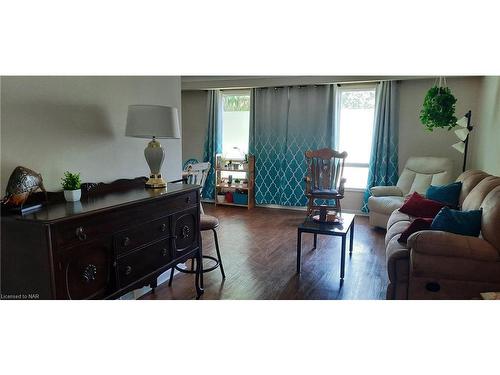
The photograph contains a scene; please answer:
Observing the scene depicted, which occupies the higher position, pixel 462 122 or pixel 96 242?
pixel 462 122

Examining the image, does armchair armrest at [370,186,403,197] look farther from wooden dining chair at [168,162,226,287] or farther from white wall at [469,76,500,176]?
wooden dining chair at [168,162,226,287]

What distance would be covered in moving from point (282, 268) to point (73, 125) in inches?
84.2

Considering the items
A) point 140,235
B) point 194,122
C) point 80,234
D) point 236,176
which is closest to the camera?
point 80,234

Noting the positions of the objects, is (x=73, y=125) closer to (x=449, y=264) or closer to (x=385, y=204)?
(x=449, y=264)

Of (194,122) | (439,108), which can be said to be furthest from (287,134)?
(439,108)

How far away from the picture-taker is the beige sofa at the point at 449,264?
2137mm

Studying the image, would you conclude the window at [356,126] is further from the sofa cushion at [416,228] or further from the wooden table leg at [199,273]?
the wooden table leg at [199,273]

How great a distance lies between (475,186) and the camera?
310 cm

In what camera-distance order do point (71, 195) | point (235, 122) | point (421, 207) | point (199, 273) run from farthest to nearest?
point (235, 122) → point (421, 207) → point (199, 273) → point (71, 195)

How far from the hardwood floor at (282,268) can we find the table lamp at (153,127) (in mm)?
1033

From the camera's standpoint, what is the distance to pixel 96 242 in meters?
1.63

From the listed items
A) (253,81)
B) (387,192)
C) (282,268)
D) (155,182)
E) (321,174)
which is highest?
(253,81)

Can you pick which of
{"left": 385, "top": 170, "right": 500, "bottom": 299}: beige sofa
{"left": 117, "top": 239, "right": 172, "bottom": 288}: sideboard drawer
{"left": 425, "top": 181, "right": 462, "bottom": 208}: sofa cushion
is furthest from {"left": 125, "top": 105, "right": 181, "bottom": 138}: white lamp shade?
{"left": 425, "top": 181, "right": 462, "bottom": 208}: sofa cushion

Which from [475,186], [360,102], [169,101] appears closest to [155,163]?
[169,101]
